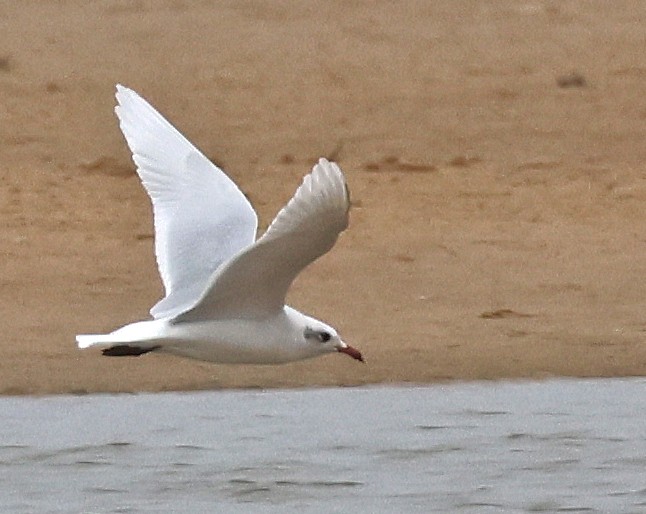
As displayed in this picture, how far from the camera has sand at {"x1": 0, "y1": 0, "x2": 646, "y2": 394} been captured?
44.9 feet

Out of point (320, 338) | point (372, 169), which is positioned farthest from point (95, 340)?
point (372, 169)

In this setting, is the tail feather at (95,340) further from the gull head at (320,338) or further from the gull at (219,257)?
the gull head at (320,338)

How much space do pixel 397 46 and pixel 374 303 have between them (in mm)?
6724

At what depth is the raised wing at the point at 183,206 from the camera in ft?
35.7

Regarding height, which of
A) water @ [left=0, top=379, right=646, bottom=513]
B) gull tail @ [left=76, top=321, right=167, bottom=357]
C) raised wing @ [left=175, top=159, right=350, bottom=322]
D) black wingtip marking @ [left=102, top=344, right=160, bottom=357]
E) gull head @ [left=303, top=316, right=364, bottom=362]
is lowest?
water @ [left=0, top=379, right=646, bottom=513]

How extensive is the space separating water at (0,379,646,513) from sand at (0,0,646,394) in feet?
1.09

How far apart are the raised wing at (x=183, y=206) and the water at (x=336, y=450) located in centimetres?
103

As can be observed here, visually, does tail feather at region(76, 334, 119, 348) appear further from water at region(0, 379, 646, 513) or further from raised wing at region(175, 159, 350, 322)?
water at region(0, 379, 646, 513)

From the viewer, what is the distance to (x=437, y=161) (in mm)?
17453

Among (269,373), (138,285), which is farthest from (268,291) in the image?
(138,285)

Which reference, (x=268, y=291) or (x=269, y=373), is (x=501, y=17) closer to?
(x=269, y=373)

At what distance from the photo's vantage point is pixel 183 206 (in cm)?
1129

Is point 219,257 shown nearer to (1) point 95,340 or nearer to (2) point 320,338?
(2) point 320,338

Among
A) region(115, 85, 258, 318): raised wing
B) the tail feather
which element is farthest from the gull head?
the tail feather
